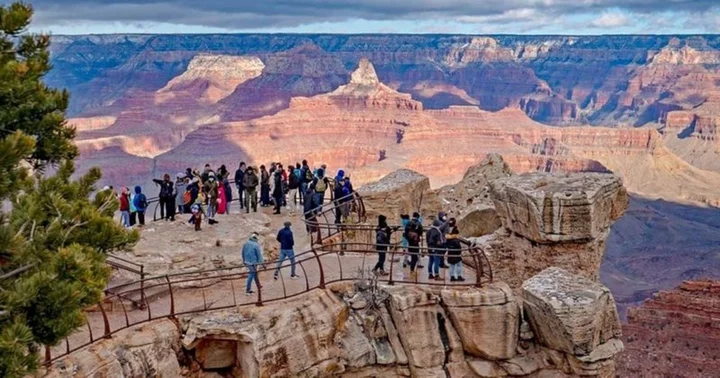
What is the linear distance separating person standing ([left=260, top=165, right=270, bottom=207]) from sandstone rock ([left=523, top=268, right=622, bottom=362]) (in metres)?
9.99

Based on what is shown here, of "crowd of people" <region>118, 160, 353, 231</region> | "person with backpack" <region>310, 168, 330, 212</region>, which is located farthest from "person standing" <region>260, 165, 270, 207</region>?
"person with backpack" <region>310, 168, 330, 212</region>

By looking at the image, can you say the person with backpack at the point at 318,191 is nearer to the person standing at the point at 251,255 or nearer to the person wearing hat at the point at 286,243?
the person wearing hat at the point at 286,243

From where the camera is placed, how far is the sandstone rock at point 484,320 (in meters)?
16.4

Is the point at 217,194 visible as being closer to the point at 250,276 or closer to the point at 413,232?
the point at 250,276

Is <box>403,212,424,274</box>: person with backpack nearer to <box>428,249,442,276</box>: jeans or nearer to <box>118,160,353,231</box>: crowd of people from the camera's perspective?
<box>428,249,442,276</box>: jeans

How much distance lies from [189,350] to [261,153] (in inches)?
3805

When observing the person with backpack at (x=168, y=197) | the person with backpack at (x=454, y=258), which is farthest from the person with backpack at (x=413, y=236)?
the person with backpack at (x=168, y=197)

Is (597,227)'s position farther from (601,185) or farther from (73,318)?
(73,318)

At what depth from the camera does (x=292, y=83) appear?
155m

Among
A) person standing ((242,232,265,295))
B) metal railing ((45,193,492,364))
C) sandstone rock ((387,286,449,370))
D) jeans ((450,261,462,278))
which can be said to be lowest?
sandstone rock ((387,286,449,370))

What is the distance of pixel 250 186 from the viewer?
77.2ft

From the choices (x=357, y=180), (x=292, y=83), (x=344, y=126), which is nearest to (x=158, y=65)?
(x=292, y=83)

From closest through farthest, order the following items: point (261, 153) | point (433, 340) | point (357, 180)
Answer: point (433, 340), point (357, 180), point (261, 153)

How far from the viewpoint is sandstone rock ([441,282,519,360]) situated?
16422mm
